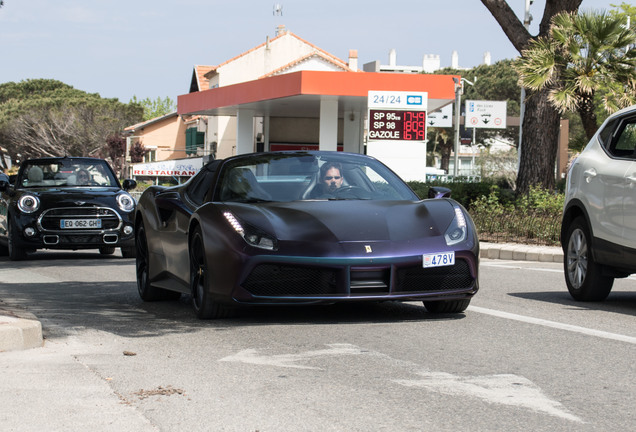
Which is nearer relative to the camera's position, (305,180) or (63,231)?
(305,180)

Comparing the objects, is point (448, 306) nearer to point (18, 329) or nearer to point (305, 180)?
point (305, 180)

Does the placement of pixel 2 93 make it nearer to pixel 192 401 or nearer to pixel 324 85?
pixel 324 85

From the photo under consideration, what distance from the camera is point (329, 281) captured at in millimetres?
6949

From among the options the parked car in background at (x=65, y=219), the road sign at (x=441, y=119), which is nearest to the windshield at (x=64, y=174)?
the parked car in background at (x=65, y=219)

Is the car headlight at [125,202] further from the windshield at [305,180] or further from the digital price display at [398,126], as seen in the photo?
the digital price display at [398,126]

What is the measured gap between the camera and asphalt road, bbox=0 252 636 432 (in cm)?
447

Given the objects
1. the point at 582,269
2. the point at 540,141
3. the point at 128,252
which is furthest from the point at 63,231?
the point at 540,141

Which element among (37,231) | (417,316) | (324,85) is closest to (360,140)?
(324,85)

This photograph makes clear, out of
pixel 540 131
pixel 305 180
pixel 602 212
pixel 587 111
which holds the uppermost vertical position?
pixel 587 111

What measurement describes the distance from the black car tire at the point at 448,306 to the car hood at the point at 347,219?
26.7 inches

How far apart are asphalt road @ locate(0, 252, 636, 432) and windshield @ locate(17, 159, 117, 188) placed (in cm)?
724

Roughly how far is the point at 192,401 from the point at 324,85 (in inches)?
1180

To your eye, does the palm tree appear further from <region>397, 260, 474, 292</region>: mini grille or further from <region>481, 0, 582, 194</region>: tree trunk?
<region>397, 260, 474, 292</region>: mini grille

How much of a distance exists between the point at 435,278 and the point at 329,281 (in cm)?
81
